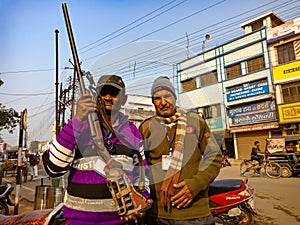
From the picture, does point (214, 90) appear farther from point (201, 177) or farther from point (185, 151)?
point (201, 177)

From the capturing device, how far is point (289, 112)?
1537 centimetres

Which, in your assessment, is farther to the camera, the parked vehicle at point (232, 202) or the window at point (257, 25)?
the window at point (257, 25)

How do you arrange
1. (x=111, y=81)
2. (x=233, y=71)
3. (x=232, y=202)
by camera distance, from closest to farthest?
1. (x=111, y=81)
2. (x=232, y=202)
3. (x=233, y=71)

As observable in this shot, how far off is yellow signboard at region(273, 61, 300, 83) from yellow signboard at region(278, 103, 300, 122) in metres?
1.91

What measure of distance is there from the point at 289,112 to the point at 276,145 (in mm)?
7053

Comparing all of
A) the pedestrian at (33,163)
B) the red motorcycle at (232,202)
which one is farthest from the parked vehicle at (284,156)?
the pedestrian at (33,163)

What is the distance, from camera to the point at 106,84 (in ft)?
4.25

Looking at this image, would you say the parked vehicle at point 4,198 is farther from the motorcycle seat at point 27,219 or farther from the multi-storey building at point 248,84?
the multi-storey building at point 248,84

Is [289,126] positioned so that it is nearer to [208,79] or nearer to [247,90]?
[247,90]

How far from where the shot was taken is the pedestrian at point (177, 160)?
1587mm

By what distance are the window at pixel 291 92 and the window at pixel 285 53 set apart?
1808 mm

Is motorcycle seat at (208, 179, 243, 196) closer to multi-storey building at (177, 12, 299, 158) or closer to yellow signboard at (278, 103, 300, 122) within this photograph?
multi-storey building at (177, 12, 299, 158)

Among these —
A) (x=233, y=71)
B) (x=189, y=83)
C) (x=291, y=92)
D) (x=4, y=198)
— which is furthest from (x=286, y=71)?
(x=4, y=198)

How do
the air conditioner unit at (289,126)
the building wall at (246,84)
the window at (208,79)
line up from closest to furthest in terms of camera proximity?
the window at (208,79)
the air conditioner unit at (289,126)
the building wall at (246,84)
